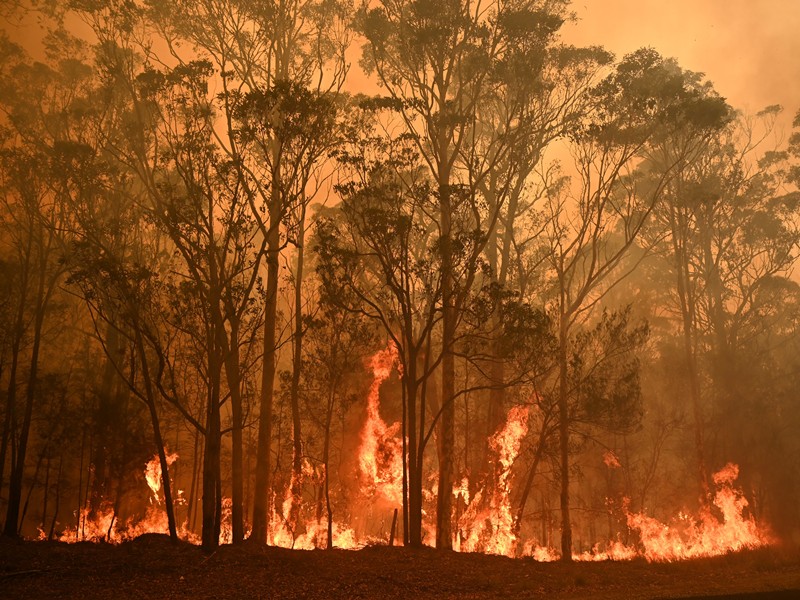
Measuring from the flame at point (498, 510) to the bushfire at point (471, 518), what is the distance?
0.10ft

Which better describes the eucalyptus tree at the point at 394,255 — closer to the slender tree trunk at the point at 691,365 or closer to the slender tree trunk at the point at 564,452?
the slender tree trunk at the point at 564,452

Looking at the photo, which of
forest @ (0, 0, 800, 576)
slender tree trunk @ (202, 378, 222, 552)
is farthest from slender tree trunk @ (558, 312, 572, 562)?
slender tree trunk @ (202, 378, 222, 552)

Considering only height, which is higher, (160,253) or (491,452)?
(160,253)

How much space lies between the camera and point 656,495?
40094 mm

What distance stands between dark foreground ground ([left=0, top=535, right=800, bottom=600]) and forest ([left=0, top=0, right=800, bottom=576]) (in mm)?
1607

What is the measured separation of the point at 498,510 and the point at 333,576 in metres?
10.0

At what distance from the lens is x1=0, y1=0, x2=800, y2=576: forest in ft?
58.7

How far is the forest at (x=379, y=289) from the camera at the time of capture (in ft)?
58.7

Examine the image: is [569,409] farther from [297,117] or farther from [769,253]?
[769,253]

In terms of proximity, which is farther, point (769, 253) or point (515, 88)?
point (769, 253)

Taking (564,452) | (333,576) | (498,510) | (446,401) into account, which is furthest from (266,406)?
(564,452)

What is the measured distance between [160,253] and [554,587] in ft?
69.5

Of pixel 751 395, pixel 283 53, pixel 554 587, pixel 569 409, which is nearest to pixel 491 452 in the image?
pixel 569 409

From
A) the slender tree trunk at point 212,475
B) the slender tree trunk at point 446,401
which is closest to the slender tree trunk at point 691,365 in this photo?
the slender tree trunk at point 446,401
